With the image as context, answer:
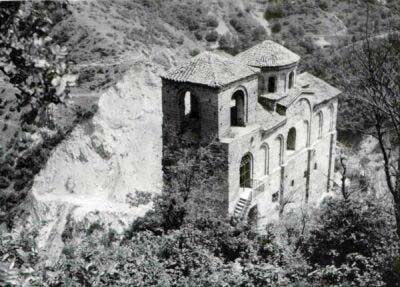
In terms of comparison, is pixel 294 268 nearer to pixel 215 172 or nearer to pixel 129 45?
pixel 215 172

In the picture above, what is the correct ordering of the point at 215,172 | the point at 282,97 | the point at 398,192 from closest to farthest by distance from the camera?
the point at 398,192 < the point at 215,172 < the point at 282,97

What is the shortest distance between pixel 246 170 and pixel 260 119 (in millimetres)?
2628

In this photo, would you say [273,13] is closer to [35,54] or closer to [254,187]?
[254,187]

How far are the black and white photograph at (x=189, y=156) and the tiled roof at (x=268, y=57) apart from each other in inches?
4.3

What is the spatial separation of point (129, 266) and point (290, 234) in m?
10.1

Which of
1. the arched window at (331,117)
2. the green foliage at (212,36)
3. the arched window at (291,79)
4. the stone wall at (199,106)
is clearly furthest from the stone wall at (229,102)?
the green foliage at (212,36)

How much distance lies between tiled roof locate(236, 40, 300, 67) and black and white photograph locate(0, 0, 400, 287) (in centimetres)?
11

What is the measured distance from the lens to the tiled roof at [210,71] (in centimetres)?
2145

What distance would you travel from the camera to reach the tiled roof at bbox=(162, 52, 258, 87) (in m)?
21.5

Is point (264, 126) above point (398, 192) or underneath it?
underneath

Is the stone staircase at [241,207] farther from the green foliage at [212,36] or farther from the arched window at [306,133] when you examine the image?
the green foliage at [212,36]

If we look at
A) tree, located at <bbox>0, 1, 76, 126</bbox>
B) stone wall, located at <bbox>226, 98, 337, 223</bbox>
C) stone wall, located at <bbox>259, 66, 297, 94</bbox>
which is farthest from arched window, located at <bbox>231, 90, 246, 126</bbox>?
tree, located at <bbox>0, 1, 76, 126</bbox>

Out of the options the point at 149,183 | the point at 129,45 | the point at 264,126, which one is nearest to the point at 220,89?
the point at 264,126

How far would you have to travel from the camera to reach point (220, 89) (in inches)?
834
